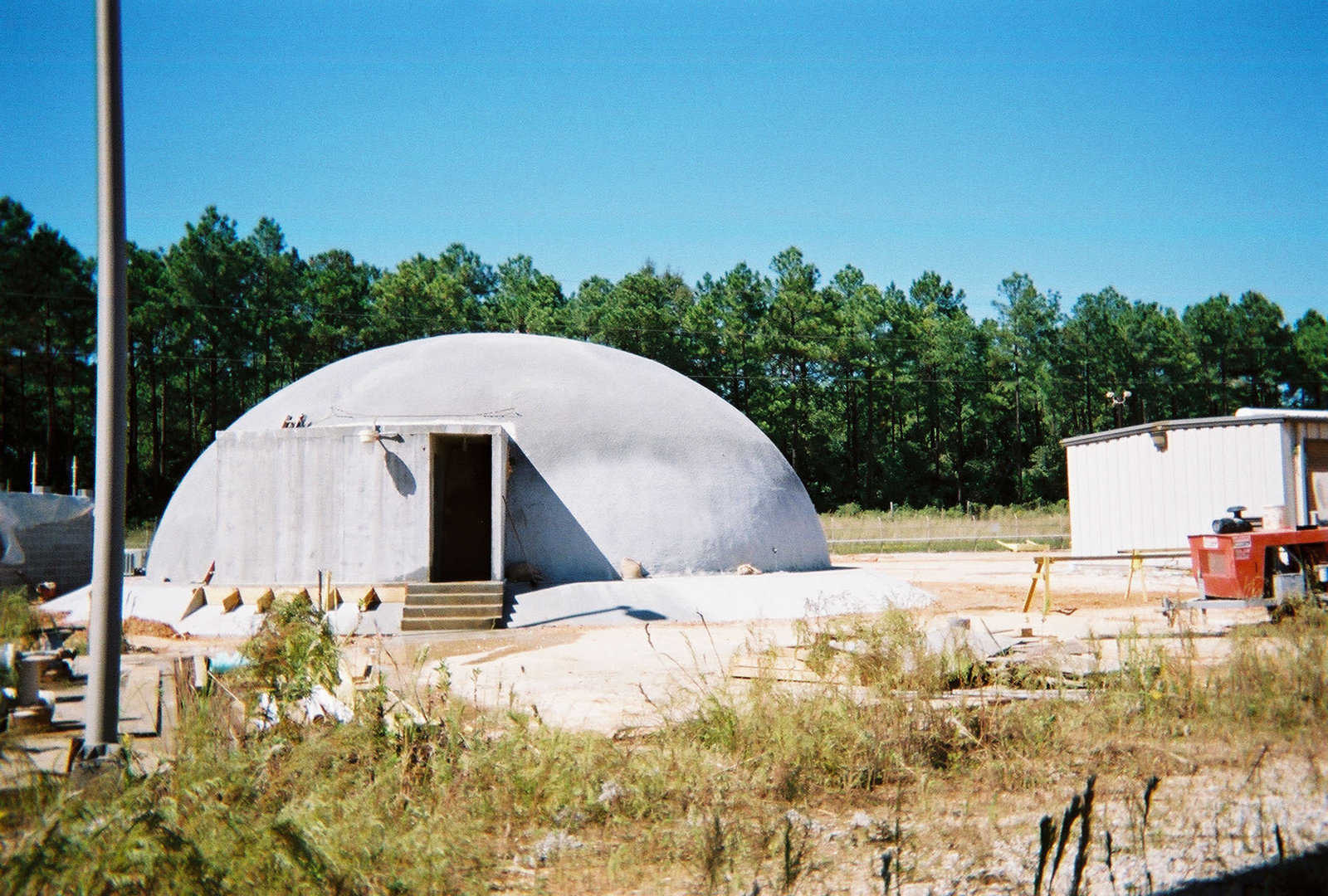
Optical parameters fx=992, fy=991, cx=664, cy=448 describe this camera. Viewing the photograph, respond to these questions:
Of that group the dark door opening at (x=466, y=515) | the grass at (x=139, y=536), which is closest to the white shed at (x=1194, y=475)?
the dark door opening at (x=466, y=515)

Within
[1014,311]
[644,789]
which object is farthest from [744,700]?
[1014,311]

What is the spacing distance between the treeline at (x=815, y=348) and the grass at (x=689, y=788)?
45060mm

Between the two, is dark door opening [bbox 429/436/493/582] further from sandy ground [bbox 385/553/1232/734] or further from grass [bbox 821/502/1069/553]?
grass [bbox 821/502/1069/553]

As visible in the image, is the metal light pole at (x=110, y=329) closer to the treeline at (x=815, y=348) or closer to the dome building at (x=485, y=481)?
the dome building at (x=485, y=481)

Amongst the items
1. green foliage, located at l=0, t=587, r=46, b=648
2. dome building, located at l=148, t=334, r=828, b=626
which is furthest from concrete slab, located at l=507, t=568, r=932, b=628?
green foliage, located at l=0, t=587, r=46, b=648

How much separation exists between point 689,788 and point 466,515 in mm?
14448

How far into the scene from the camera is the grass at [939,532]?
35.0 meters

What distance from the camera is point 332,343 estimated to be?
51.0 m

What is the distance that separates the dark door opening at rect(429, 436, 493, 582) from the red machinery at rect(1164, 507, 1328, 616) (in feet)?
39.6

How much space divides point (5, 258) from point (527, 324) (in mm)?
23883

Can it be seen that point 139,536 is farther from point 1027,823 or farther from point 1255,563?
point 1027,823

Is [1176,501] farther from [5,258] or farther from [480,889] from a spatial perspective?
[5,258]

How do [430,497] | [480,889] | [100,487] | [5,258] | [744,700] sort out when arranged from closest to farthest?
[480,889], [100,487], [744,700], [430,497], [5,258]

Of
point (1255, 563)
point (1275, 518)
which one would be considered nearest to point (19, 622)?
point (1255, 563)
